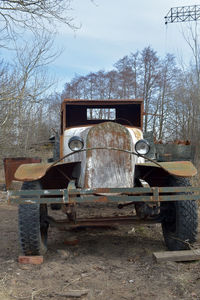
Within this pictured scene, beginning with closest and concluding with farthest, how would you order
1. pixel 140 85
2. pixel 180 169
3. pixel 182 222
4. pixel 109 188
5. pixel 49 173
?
1. pixel 109 188
2. pixel 180 169
3. pixel 182 222
4. pixel 49 173
5. pixel 140 85

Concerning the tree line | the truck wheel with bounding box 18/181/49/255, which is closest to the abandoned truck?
the truck wheel with bounding box 18/181/49/255

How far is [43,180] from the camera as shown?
4207mm

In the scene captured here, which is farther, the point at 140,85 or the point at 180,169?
the point at 140,85

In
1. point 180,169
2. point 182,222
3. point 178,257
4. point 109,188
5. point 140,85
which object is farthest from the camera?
point 140,85

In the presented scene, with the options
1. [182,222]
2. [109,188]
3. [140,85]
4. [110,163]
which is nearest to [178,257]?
[182,222]

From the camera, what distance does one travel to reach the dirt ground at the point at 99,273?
2.71m

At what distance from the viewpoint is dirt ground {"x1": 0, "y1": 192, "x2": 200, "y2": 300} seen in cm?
271

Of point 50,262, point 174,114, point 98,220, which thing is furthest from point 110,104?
point 174,114

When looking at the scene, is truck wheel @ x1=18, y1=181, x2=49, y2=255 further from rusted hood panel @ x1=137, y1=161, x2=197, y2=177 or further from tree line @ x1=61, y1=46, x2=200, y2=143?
tree line @ x1=61, y1=46, x2=200, y2=143

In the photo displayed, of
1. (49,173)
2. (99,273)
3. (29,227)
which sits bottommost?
(99,273)

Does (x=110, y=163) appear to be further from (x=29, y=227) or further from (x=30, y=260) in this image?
(x=30, y=260)

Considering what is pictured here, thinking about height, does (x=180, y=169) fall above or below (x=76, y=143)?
below

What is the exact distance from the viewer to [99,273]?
3.21 meters

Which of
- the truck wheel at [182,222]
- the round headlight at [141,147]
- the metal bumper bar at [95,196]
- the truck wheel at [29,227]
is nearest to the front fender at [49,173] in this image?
the metal bumper bar at [95,196]
